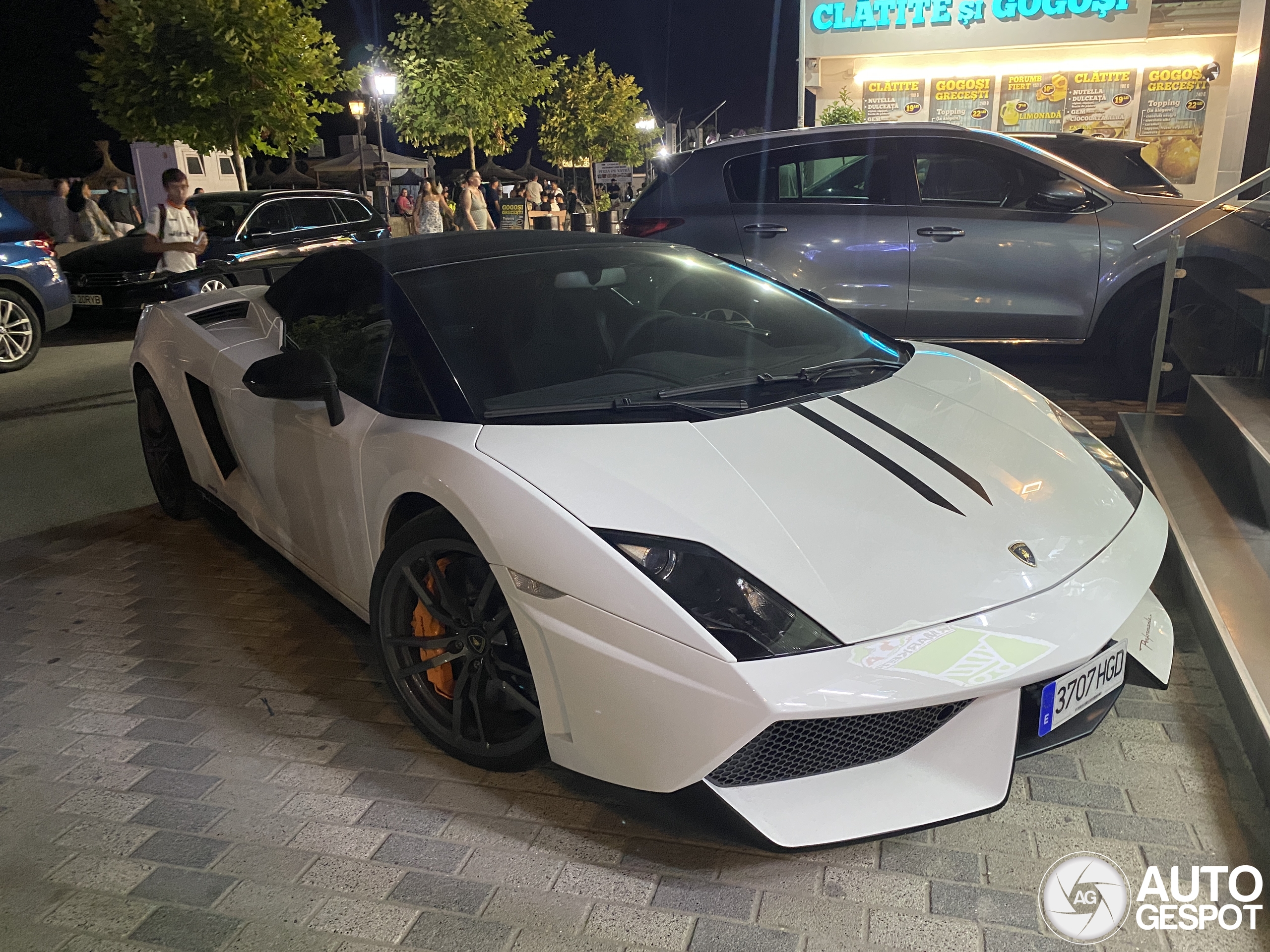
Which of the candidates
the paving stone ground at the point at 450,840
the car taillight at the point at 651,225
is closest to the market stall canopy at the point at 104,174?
the car taillight at the point at 651,225

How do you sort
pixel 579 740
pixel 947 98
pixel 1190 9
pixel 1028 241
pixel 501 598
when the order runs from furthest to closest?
pixel 947 98
pixel 1190 9
pixel 1028 241
pixel 501 598
pixel 579 740

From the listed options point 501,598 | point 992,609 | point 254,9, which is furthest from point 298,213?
point 992,609

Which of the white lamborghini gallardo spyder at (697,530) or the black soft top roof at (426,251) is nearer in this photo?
the white lamborghini gallardo spyder at (697,530)

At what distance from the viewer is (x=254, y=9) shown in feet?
51.6

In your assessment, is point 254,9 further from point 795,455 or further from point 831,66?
point 795,455

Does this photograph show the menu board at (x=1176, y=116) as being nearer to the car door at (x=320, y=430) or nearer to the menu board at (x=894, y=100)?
the menu board at (x=894, y=100)

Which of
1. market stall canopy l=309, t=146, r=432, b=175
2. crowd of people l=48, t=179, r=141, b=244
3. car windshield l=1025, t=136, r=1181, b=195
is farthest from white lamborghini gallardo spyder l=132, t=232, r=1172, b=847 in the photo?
market stall canopy l=309, t=146, r=432, b=175

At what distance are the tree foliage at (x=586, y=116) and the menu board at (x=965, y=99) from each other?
3035 cm

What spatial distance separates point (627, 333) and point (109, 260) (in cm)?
932

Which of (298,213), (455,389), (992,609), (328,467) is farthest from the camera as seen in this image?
(298,213)

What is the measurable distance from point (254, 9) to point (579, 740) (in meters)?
17.0

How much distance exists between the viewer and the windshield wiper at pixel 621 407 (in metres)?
2.43

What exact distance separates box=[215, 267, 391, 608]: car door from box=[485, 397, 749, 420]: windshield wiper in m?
0.47
